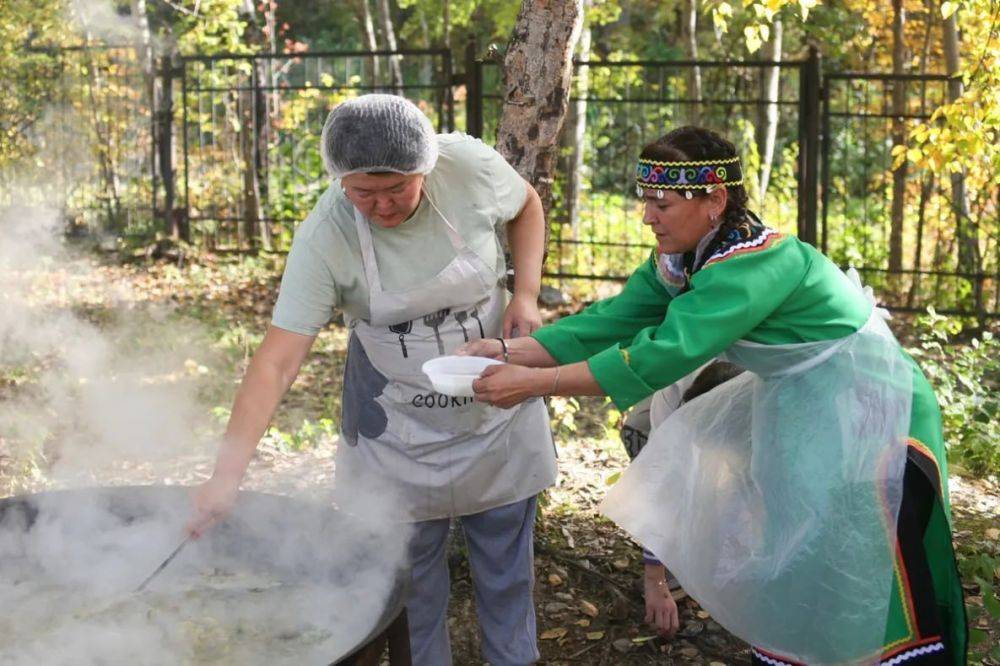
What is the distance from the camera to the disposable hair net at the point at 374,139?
8.38 ft

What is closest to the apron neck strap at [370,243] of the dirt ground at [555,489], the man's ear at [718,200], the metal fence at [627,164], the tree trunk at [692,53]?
the man's ear at [718,200]

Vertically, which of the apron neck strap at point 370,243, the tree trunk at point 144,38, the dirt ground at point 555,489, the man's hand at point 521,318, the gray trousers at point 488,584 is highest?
the tree trunk at point 144,38

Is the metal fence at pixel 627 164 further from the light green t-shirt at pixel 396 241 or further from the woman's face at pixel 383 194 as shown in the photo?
the woman's face at pixel 383 194

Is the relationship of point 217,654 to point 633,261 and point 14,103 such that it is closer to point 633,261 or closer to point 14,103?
point 633,261

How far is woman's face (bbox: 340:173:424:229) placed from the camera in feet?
8.61

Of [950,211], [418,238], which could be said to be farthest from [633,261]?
[418,238]

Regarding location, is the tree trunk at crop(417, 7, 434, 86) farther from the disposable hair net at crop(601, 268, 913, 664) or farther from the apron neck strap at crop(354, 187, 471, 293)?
the disposable hair net at crop(601, 268, 913, 664)

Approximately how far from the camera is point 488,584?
3.16 meters

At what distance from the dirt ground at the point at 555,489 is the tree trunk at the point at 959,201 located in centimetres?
307

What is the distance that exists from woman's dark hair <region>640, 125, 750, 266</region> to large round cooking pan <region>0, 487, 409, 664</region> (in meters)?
1.11

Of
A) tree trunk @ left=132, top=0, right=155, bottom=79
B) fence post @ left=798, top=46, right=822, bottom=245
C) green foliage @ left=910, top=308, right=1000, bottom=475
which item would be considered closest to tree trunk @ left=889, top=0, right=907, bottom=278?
fence post @ left=798, top=46, right=822, bottom=245

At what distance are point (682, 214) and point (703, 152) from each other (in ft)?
0.49

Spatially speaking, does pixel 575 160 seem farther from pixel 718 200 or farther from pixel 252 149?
pixel 718 200

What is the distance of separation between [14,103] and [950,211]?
860cm
